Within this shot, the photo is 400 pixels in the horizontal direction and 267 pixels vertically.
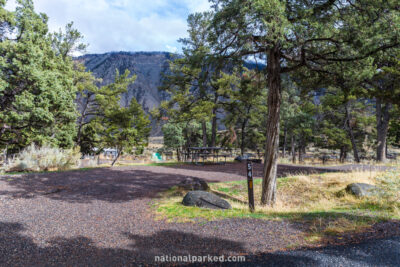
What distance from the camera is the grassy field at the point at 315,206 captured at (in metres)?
3.78

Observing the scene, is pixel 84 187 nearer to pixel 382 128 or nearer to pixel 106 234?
pixel 106 234

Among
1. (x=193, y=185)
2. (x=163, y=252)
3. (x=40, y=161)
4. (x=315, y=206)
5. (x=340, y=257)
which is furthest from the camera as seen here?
(x=40, y=161)

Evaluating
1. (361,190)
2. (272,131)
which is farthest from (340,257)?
(361,190)

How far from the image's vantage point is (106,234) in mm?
3475

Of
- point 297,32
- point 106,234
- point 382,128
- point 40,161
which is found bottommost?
point 106,234

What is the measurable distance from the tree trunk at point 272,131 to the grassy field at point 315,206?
0.46 meters

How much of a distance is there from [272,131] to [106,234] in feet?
15.7

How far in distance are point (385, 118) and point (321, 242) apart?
1795 centimetres

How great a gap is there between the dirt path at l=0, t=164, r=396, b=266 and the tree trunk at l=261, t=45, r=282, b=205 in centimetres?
235

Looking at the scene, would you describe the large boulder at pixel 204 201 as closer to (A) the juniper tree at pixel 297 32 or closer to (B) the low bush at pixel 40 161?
(A) the juniper tree at pixel 297 32

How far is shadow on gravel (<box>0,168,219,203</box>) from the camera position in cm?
566

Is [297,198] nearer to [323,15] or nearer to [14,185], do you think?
[323,15]

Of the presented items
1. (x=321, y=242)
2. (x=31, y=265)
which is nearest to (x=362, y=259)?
(x=321, y=242)

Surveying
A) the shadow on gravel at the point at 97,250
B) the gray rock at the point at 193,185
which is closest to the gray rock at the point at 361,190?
the gray rock at the point at 193,185
